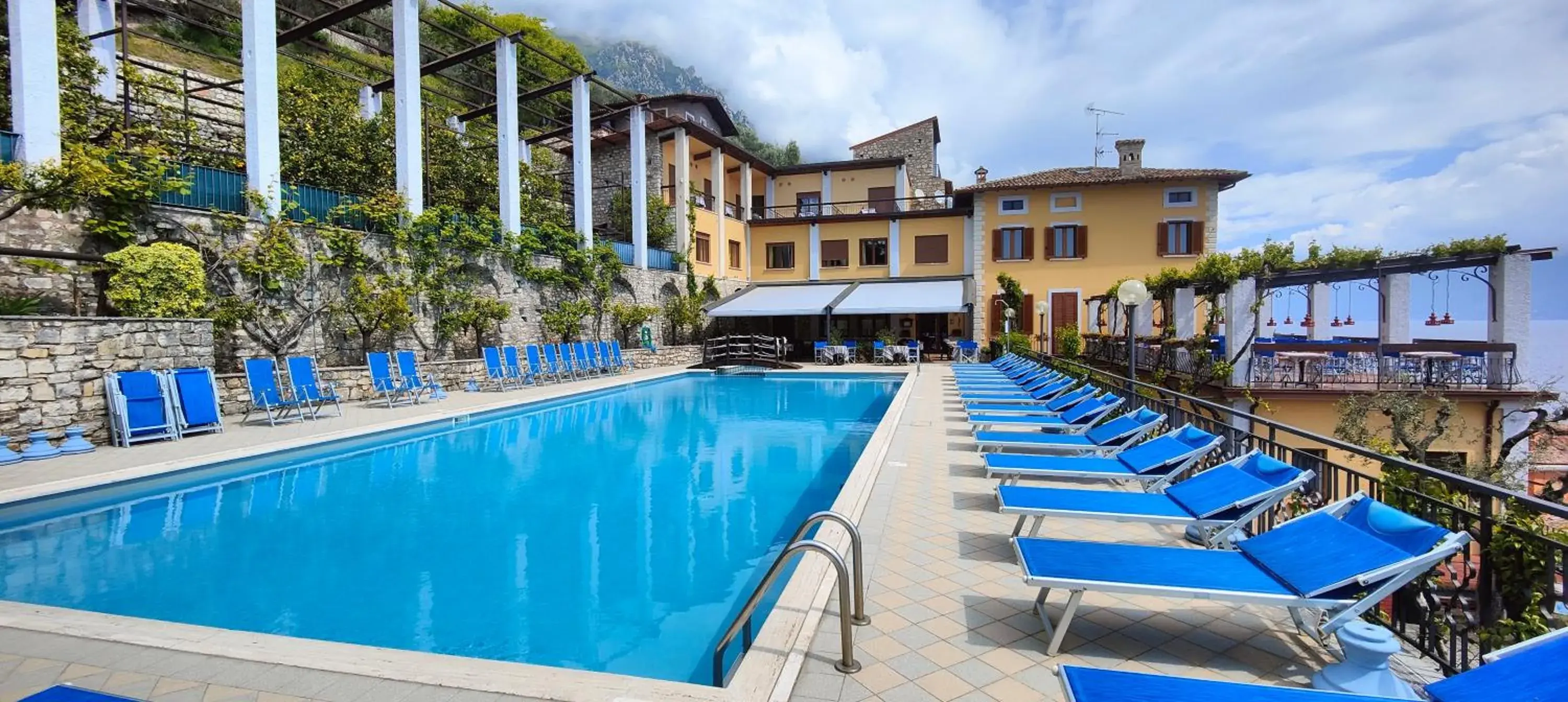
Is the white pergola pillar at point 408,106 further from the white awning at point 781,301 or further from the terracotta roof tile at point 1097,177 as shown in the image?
the terracotta roof tile at point 1097,177

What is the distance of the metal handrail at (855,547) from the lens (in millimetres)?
3387

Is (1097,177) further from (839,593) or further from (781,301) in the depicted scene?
(839,593)

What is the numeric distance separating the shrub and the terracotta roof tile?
2393cm

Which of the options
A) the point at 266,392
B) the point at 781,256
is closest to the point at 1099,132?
the point at 781,256

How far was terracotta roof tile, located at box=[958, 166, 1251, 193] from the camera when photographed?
82.1ft

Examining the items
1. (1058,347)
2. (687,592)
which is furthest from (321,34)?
(687,592)

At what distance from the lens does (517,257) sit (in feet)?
65.3

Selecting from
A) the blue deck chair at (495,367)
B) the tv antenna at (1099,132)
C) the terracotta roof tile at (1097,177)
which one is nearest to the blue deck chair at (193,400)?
the blue deck chair at (495,367)

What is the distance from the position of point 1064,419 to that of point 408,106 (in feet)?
56.1

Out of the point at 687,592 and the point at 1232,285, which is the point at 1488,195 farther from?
the point at 687,592

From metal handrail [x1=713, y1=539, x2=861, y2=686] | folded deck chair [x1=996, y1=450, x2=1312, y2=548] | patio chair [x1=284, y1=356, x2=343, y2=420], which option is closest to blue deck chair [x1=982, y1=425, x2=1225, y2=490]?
folded deck chair [x1=996, y1=450, x2=1312, y2=548]

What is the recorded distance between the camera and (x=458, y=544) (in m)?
6.14

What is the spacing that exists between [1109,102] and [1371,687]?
34.5 m

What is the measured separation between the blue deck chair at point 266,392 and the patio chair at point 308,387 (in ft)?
0.59
